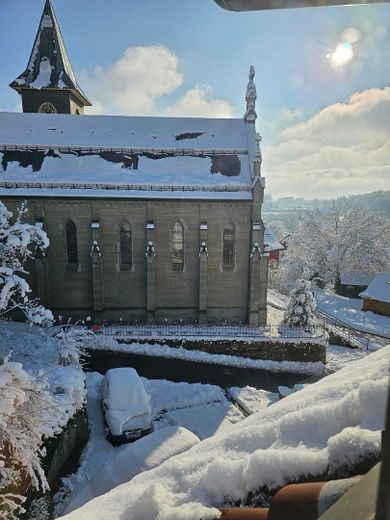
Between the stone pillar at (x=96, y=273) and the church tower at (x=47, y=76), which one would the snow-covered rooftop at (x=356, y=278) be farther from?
the church tower at (x=47, y=76)

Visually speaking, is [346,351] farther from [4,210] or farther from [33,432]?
[4,210]

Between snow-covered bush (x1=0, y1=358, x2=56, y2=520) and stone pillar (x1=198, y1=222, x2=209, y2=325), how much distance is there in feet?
47.7

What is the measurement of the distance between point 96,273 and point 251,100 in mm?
16148

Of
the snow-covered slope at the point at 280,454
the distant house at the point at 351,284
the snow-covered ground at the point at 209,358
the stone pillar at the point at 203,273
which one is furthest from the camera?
the distant house at the point at 351,284

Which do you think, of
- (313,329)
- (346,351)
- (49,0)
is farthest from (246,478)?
(49,0)

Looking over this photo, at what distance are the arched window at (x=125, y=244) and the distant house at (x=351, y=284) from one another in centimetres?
2422

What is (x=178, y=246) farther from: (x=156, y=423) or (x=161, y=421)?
(x=156, y=423)

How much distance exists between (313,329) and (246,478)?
71.1 feet

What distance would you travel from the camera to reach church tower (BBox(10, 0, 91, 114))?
27656 mm

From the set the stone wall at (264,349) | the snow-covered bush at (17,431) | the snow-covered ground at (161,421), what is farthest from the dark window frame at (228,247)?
the snow-covered bush at (17,431)

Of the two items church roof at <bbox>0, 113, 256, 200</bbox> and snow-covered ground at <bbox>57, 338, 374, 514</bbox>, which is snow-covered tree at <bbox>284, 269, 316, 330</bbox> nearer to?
snow-covered ground at <bbox>57, 338, 374, 514</bbox>

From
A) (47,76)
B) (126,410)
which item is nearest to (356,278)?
(126,410)

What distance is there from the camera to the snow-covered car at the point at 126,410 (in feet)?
43.8

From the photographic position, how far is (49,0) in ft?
92.7
